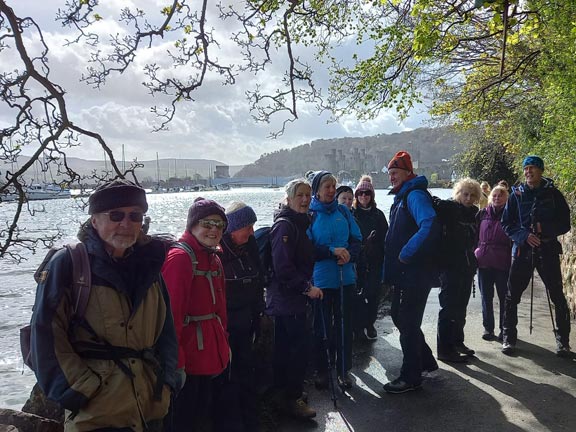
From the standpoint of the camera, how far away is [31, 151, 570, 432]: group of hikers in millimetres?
2236

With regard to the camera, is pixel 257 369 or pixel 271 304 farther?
pixel 257 369

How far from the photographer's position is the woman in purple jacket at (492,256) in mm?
6098

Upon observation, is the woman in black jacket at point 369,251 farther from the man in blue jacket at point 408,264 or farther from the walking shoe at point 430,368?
the man in blue jacket at point 408,264

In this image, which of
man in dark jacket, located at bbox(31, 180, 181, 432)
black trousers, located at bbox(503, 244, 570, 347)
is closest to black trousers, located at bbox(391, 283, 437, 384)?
black trousers, located at bbox(503, 244, 570, 347)

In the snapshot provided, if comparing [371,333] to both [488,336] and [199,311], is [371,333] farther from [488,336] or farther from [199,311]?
[199,311]

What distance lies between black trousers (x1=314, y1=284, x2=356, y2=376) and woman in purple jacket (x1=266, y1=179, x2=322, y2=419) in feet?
1.61

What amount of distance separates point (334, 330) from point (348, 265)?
0.67 m

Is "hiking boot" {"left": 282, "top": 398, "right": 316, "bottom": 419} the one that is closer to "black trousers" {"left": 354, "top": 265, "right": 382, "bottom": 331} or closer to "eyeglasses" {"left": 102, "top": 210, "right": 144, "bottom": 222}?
"black trousers" {"left": 354, "top": 265, "right": 382, "bottom": 331}

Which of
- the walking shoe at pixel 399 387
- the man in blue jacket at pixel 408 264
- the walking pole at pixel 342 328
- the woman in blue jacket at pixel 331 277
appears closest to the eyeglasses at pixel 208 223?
the woman in blue jacket at pixel 331 277

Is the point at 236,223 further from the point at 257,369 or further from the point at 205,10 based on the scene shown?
the point at 205,10

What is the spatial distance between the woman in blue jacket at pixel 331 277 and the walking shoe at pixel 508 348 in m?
1.96

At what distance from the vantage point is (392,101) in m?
10.2

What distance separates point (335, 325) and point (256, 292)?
4.06ft

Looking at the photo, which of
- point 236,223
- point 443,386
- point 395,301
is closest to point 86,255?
point 236,223
